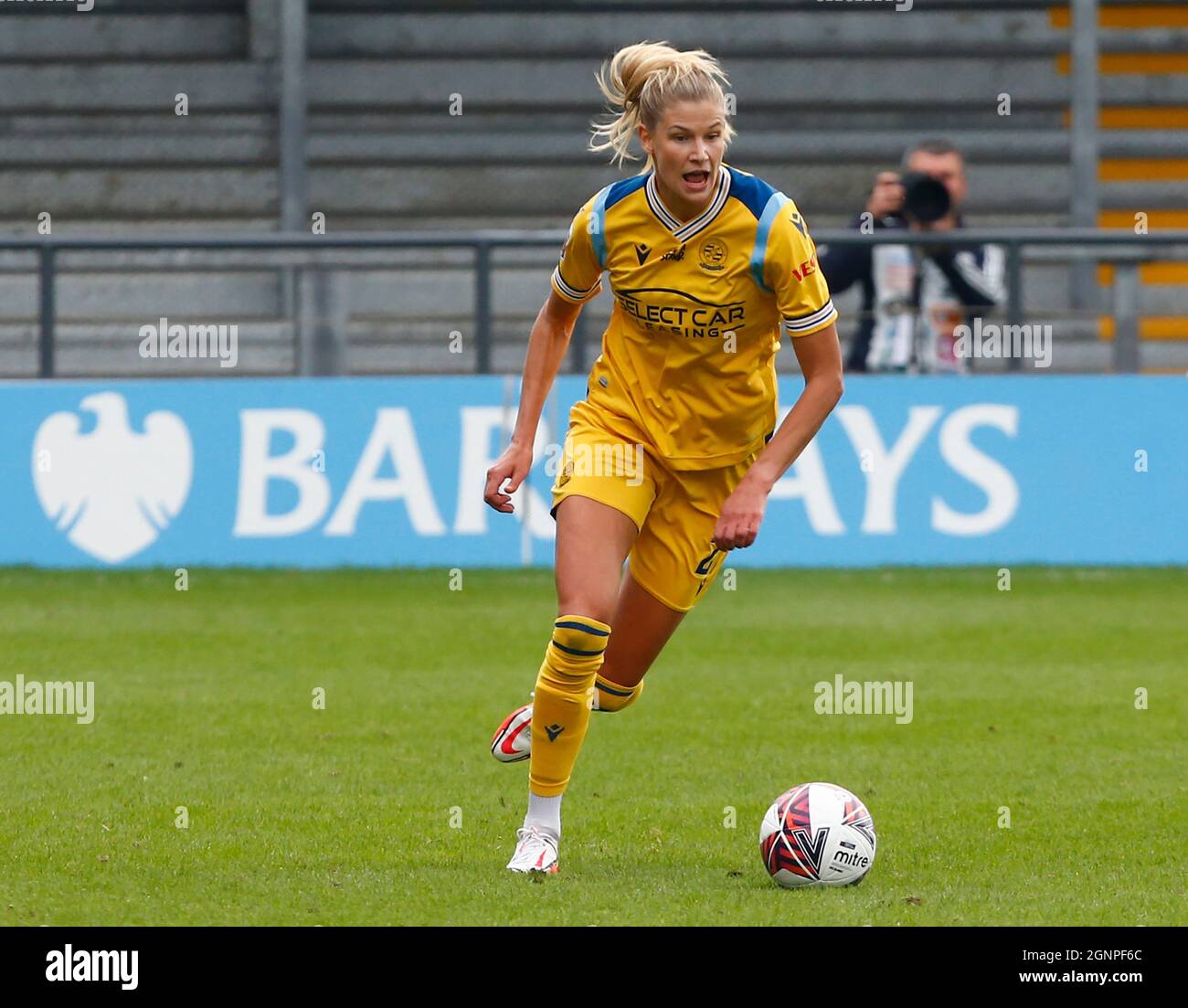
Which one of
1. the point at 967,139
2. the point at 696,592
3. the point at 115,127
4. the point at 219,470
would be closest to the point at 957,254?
the point at 219,470

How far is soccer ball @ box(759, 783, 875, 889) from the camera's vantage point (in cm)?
519

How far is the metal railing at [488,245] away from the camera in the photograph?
41.7 feet

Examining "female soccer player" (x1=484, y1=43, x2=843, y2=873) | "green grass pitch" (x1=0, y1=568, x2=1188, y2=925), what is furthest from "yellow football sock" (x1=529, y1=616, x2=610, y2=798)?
"green grass pitch" (x1=0, y1=568, x2=1188, y2=925)

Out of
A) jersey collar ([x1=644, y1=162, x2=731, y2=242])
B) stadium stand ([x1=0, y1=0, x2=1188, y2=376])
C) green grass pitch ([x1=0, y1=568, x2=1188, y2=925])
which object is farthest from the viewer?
stadium stand ([x1=0, y1=0, x2=1188, y2=376])

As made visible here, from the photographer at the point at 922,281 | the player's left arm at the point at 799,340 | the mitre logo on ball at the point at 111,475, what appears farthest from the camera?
the photographer at the point at 922,281

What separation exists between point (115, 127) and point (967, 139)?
24.7ft

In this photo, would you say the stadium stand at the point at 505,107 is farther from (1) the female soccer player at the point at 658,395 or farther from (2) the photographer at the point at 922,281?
(1) the female soccer player at the point at 658,395

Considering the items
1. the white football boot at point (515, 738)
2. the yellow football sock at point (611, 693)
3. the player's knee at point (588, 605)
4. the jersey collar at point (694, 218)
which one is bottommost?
the white football boot at point (515, 738)

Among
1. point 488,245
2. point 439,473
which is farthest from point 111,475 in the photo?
point 488,245

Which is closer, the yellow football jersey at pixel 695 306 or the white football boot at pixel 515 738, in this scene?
the yellow football jersey at pixel 695 306

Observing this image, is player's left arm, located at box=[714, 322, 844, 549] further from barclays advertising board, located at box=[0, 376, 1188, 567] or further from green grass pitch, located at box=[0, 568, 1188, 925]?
barclays advertising board, located at box=[0, 376, 1188, 567]

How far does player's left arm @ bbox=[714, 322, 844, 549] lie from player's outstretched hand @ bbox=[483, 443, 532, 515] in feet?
1.98
